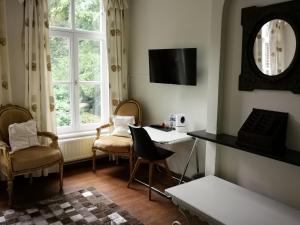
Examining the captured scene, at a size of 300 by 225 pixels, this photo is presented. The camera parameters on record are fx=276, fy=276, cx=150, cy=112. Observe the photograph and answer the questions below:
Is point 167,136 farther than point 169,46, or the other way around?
point 169,46

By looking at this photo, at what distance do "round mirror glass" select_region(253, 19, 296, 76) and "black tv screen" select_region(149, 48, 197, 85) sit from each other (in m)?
0.86

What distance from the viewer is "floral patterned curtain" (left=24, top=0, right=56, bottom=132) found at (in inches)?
132

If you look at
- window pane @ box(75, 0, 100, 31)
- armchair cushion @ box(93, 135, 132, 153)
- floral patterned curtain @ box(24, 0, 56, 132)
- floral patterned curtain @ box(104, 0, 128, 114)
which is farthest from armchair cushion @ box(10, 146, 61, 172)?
window pane @ box(75, 0, 100, 31)

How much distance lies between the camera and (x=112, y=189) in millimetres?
3320

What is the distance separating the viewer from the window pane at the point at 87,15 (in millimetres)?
3906

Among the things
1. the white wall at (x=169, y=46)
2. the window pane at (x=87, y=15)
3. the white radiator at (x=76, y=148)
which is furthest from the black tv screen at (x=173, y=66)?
the white radiator at (x=76, y=148)

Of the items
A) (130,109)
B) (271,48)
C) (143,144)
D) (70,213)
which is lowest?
(70,213)

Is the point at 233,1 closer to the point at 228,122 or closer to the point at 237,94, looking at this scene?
the point at 237,94

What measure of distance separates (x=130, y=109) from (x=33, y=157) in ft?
5.24

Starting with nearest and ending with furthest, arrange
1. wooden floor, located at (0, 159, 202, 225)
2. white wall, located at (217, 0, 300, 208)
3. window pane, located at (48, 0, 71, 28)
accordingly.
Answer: white wall, located at (217, 0, 300, 208) < wooden floor, located at (0, 159, 202, 225) < window pane, located at (48, 0, 71, 28)

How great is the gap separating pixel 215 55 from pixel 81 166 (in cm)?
252

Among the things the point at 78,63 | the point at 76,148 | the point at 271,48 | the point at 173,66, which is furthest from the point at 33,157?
A: the point at 271,48

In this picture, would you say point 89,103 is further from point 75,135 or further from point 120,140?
point 120,140

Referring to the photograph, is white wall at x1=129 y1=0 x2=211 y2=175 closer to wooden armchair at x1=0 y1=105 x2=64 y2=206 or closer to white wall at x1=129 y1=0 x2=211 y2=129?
white wall at x1=129 y1=0 x2=211 y2=129
